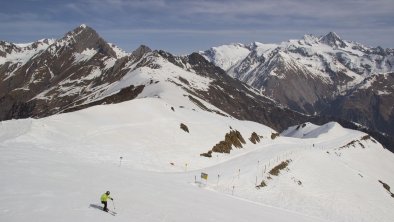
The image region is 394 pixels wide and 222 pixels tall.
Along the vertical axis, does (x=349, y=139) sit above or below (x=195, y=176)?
above

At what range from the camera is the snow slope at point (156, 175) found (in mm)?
33125

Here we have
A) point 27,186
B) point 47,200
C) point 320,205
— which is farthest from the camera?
point 320,205

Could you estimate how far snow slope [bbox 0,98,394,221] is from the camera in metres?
33.1

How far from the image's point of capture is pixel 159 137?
7544 centimetres

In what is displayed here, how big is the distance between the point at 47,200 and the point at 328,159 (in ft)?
253

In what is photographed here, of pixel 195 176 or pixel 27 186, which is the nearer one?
pixel 27 186

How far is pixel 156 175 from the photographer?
5147cm

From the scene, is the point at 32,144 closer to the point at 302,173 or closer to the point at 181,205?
the point at 181,205

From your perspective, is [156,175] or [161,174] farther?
[161,174]

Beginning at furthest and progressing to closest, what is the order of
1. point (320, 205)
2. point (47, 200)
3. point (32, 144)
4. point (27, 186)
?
point (320, 205), point (32, 144), point (27, 186), point (47, 200)

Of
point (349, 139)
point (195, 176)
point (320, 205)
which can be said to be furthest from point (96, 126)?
point (349, 139)

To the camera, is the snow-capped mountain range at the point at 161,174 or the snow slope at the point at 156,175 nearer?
the snow slope at the point at 156,175

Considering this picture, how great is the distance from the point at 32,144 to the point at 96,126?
17076 mm

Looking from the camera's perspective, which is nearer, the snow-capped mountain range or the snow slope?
the snow slope
